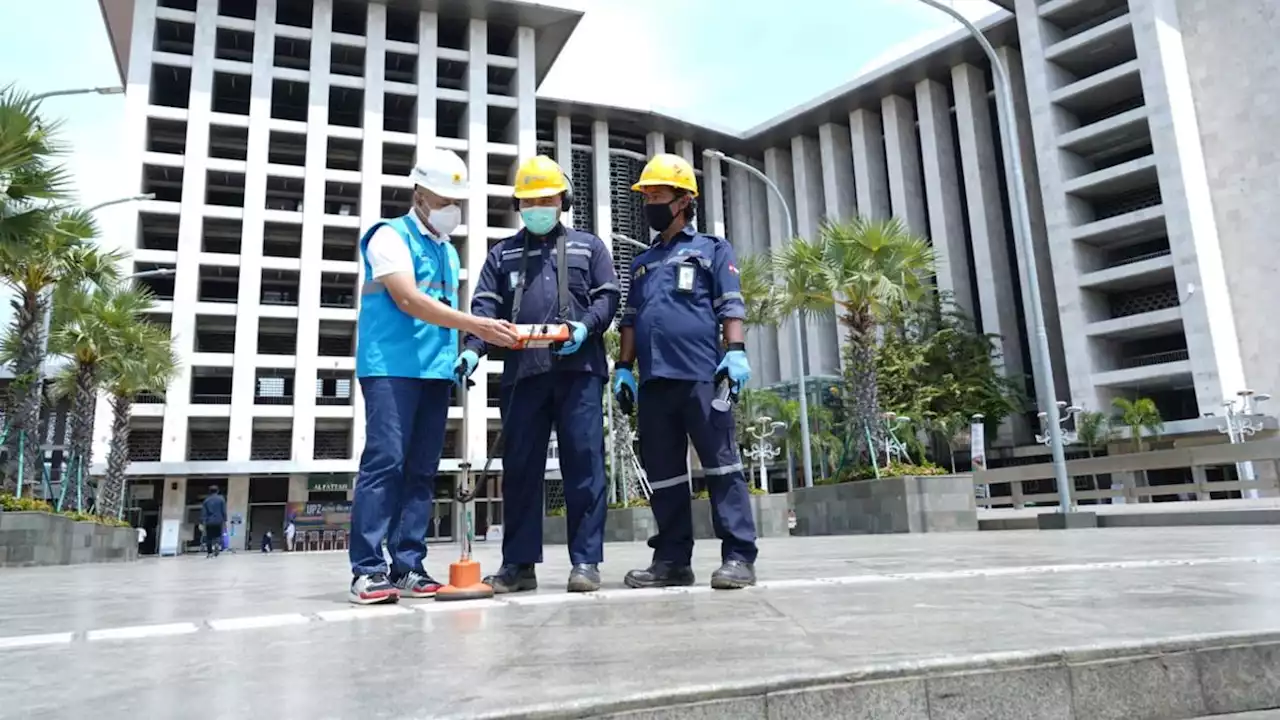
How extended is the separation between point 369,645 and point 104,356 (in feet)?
72.2

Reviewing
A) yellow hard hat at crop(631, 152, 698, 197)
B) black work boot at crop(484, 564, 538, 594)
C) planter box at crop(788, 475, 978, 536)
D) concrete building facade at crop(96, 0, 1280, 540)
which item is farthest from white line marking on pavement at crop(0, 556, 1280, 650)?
concrete building facade at crop(96, 0, 1280, 540)

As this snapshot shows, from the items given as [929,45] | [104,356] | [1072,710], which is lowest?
[1072,710]

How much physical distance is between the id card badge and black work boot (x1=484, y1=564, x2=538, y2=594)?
1.61m

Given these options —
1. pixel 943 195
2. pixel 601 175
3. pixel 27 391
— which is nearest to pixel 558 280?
pixel 27 391

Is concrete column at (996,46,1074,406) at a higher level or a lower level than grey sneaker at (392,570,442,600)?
higher

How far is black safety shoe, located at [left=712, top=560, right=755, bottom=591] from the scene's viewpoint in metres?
3.74

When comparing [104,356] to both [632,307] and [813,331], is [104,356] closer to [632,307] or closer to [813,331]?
[632,307]

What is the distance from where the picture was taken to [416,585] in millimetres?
4023

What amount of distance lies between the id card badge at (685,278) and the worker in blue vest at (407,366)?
3.05 feet

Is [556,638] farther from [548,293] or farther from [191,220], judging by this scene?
[191,220]

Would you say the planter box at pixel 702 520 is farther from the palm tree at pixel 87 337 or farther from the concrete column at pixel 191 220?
the concrete column at pixel 191 220

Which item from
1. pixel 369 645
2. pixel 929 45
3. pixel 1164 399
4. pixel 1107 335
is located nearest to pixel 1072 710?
pixel 369 645

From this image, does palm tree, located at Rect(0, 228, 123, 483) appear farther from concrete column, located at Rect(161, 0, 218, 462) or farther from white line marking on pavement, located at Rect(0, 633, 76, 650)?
concrete column, located at Rect(161, 0, 218, 462)

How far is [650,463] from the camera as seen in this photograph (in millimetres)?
4387
